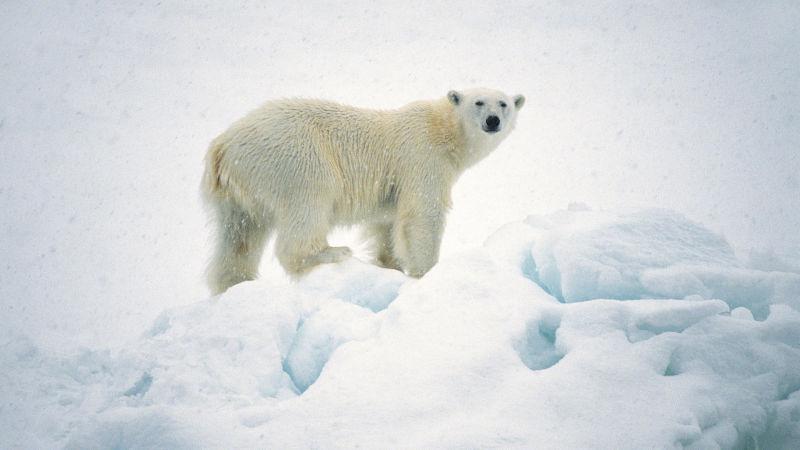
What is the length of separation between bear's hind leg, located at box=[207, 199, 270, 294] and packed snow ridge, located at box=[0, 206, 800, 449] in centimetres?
105

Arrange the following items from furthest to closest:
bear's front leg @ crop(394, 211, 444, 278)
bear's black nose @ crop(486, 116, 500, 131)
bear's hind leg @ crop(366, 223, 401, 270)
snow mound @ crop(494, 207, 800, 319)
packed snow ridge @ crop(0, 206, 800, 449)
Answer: bear's hind leg @ crop(366, 223, 401, 270) → bear's black nose @ crop(486, 116, 500, 131) → bear's front leg @ crop(394, 211, 444, 278) → snow mound @ crop(494, 207, 800, 319) → packed snow ridge @ crop(0, 206, 800, 449)

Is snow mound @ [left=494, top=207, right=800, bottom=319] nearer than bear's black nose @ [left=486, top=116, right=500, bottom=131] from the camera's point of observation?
Yes

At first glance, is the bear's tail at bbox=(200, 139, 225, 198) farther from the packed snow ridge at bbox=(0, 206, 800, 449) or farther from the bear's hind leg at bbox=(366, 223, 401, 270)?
the bear's hind leg at bbox=(366, 223, 401, 270)

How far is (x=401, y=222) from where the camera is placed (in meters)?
5.93

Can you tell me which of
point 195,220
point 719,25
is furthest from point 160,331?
point 719,25

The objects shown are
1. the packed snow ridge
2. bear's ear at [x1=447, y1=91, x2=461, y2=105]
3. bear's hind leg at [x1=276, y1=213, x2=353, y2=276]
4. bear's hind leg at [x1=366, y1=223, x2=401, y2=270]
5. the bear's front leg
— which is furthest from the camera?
bear's hind leg at [x1=366, y1=223, x2=401, y2=270]

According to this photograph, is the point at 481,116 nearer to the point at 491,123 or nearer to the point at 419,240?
the point at 491,123

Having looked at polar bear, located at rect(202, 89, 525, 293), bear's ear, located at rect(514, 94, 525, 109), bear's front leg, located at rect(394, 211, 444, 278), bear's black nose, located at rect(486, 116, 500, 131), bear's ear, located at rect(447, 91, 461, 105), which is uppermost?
bear's ear, located at rect(447, 91, 461, 105)

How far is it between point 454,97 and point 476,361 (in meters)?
3.41

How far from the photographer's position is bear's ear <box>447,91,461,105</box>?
6.24m

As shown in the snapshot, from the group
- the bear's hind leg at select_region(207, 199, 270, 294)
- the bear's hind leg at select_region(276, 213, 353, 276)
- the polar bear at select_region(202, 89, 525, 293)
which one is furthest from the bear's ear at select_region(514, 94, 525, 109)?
the bear's hind leg at select_region(207, 199, 270, 294)

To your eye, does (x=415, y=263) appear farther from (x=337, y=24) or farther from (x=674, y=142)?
(x=337, y=24)

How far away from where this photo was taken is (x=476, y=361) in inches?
136

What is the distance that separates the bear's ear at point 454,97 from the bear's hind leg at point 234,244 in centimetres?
209
